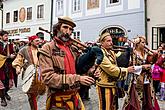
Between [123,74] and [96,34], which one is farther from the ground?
[96,34]

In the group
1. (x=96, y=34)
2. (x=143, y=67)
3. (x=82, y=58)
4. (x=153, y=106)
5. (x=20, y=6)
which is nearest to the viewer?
(x=82, y=58)

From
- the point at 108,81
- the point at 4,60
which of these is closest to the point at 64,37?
the point at 108,81

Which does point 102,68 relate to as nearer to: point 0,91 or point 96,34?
point 0,91

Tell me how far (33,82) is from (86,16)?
18775 millimetres

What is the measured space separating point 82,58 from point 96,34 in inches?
769

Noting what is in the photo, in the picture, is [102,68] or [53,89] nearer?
[53,89]

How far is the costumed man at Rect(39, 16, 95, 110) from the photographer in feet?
10.8

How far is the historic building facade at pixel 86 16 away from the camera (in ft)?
66.6

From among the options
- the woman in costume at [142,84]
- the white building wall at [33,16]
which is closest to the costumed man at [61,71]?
the woman in costume at [142,84]

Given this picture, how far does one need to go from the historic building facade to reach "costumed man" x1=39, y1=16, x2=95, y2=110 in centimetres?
1342

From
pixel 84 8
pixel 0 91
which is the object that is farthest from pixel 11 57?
pixel 84 8

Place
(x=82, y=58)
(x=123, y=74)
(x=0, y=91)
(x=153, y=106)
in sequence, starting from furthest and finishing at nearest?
(x=0, y=91)
(x=153, y=106)
(x=123, y=74)
(x=82, y=58)

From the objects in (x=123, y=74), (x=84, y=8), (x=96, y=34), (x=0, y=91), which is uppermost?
(x=84, y=8)

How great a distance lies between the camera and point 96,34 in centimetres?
2280
